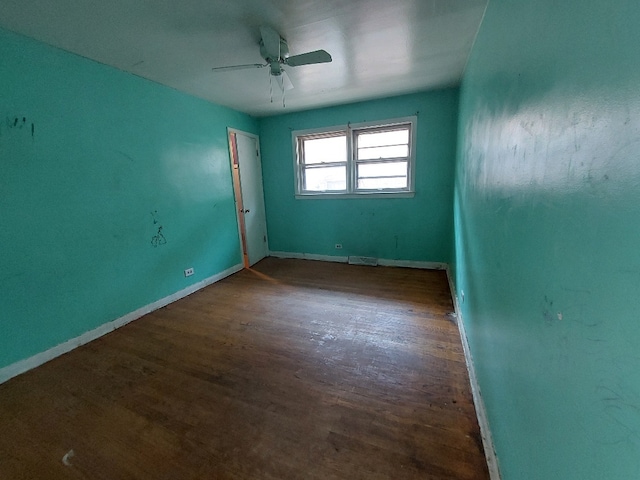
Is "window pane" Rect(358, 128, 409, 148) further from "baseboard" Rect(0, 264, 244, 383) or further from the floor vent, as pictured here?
"baseboard" Rect(0, 264, 244, 383)

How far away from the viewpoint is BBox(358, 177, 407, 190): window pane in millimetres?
3996

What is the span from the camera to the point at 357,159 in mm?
4148

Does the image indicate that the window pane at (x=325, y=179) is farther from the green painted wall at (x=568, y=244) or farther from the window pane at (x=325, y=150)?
the green painted wall at (x=568, y=244)

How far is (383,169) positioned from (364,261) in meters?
1.56

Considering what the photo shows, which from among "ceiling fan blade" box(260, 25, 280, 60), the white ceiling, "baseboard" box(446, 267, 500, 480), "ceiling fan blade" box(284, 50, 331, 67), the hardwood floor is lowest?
the hardwood floor

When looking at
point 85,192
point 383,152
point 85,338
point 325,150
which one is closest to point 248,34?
point 85,192

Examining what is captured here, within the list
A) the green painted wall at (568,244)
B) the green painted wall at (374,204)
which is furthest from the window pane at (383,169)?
the green painted wall at (568,244)

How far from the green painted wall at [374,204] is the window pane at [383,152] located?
0.24 m

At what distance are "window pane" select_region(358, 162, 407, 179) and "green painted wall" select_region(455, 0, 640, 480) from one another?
2.74m

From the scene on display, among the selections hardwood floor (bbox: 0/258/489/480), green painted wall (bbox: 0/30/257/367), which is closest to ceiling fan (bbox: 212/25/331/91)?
Answer: green painted wall (bbox: 0/30/257/367)

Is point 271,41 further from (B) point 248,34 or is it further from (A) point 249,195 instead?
(A) point 249,195

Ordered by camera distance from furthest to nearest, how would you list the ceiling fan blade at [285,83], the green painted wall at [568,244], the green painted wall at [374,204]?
1. the green painted wall at [374,204]
2. the ceiling fan blade at [285,83]
3. the green painted wall at [568,244]

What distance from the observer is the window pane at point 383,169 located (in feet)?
13.0

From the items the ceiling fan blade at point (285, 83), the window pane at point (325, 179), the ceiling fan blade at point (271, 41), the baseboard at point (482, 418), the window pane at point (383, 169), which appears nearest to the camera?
the baseboard at point (482, 418)
